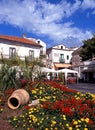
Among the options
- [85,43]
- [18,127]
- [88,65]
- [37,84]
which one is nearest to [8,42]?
[85,43]

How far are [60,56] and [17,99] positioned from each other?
5389cm

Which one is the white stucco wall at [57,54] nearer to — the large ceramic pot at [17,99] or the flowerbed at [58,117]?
the large ceramic pot at [17,99]

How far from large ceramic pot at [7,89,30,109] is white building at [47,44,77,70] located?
1970 inches

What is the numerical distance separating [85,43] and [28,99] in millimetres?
38717

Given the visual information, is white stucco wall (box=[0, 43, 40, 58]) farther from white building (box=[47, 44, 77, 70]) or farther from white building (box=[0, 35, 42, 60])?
white building (box=[47, 44, 77, 70])

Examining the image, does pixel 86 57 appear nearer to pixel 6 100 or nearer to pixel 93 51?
pixel 93 51

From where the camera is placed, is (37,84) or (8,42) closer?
(37,84)

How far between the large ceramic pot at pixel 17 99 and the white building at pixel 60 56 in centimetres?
5003

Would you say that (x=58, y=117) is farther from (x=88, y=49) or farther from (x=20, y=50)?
(x=88, y=49)

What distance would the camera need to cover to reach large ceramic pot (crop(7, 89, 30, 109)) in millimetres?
9581

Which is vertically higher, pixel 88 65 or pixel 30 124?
pixel 88 65

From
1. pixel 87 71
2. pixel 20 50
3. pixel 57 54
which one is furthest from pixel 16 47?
pixel 57 54

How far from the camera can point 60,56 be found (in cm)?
6325

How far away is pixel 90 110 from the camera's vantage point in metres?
7.45
